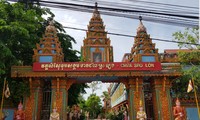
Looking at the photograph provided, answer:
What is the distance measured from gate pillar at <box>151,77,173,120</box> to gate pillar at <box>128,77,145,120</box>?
1.08 m

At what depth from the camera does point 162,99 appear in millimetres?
15961

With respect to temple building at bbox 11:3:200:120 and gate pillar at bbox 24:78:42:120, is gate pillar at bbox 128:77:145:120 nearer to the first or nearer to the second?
temple building at bbox 11:3:200:120

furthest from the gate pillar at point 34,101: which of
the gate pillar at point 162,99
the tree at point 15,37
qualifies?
the gate pillar at point 162,99

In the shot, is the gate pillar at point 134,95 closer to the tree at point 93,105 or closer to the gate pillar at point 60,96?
the gate pillar at point 60,96

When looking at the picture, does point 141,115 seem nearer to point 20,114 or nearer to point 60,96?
→ point 60,96

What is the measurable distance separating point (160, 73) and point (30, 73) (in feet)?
30.2

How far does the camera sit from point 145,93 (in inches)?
694

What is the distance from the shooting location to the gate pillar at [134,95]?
617 inches

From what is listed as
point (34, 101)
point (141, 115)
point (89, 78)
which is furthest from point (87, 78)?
point (141, 115)

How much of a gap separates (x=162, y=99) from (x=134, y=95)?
2.03 m

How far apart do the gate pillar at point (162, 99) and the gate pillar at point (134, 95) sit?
1077mm

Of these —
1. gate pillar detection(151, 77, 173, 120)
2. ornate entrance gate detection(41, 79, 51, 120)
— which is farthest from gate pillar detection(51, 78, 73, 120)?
gate pillar detection(151, 77, 173, 120)

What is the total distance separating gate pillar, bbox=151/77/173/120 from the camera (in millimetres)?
15655

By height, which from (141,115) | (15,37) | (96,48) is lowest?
(141,115)
